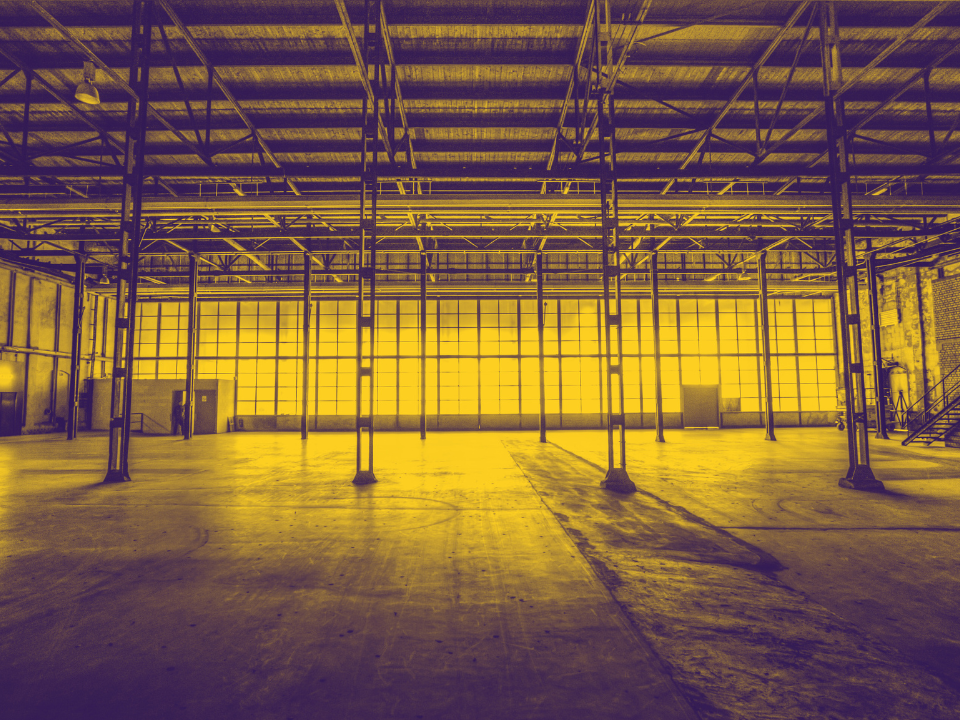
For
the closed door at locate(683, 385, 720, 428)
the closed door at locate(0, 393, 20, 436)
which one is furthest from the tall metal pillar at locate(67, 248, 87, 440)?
the closed door at locate(683, 385, 720, 428)

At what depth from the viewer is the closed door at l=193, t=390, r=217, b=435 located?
26000 millimetres

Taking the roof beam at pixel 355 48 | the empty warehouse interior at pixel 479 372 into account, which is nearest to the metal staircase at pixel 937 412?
the empty warehouse interior at pixel 479 372

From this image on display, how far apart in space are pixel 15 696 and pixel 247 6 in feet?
39.1

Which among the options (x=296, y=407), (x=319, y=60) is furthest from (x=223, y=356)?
(x=319, y=60)

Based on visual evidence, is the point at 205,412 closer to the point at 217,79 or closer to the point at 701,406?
the point at 217,79

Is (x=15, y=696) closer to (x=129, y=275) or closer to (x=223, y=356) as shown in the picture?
(x=129, y=275)

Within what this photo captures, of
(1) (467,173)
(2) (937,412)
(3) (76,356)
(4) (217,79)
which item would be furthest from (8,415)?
(2) (937,412)

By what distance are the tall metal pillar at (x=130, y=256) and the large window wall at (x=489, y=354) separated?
17751 millimetres

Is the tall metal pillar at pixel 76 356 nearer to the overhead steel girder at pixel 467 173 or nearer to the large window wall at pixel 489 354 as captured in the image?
the large window wall at pixel 489 354

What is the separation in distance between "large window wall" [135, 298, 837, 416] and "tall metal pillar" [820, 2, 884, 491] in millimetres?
18598

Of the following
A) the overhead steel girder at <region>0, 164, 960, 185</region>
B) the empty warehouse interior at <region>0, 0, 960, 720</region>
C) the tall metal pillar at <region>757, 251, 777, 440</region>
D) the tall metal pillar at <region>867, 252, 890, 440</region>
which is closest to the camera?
the empty warehouse interior at <region>0, 0, 960, 720</region>

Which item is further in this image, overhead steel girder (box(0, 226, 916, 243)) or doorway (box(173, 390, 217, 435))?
doorway (box(173, 390, 217, 435))

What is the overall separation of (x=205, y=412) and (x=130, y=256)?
673 inches

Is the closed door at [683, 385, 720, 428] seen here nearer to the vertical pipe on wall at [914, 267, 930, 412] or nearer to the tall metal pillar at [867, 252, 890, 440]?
the tall metal pillar at [867, 252, 890, 440]
